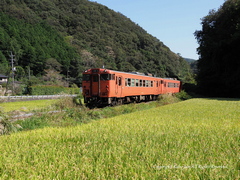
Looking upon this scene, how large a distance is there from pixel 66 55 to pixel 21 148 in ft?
255

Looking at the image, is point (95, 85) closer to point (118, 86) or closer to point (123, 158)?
point (118, 86)

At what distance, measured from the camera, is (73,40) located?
319 feet

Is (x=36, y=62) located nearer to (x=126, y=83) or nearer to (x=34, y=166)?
(x=126, y=83)

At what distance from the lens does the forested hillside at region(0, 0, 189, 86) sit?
70250 mm

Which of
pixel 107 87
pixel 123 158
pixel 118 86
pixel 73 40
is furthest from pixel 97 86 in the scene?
pixel 73 40

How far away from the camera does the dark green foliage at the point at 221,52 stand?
2789 centimetres

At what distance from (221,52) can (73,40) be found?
254 feet

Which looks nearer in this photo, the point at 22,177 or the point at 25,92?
the point at 22,177

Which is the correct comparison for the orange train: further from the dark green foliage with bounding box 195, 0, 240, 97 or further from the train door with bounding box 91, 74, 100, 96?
the dark green foliage with bounding box 195, 0, 240, 97

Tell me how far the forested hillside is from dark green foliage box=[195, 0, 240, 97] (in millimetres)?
41698

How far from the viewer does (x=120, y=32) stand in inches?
5037

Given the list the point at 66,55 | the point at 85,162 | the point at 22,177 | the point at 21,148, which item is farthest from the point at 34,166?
the point at 66,55

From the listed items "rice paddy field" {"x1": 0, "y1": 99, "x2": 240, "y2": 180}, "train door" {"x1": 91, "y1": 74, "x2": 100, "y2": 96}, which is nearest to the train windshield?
"train door" {"x1": 91, "y1": 74, "x2": 100, "y2": 96}

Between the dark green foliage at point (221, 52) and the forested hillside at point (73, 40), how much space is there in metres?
41.7
